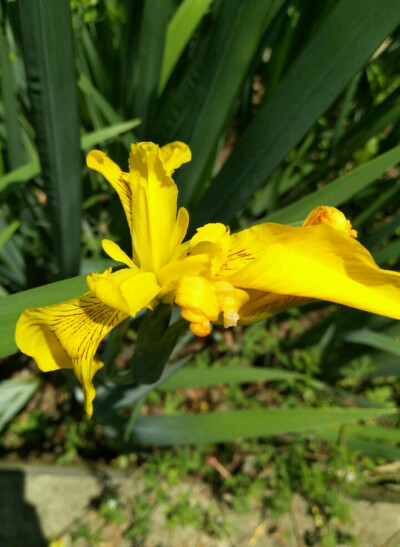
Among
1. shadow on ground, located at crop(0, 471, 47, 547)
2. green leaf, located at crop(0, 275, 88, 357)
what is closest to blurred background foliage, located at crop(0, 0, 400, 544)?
green leaf, located at crop(0, 275, 88, 357)

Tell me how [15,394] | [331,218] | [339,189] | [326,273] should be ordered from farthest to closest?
1. [15,394]
2. [339,189]
3. [331,218]
4. [326,273]

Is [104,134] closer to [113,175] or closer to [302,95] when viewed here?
[113,175]

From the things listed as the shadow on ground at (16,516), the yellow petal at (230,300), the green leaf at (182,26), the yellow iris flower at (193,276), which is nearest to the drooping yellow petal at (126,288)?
the yellow iris flower at (193,276)

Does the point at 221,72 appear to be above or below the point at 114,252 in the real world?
above

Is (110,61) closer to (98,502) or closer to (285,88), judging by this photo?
(285,88)

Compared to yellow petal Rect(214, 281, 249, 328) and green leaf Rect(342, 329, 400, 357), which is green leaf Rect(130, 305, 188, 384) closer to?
yellow petal Rect(214, 281, 249, 328)

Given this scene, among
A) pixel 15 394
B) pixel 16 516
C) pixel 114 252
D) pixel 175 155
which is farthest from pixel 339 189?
pixel 16 516
